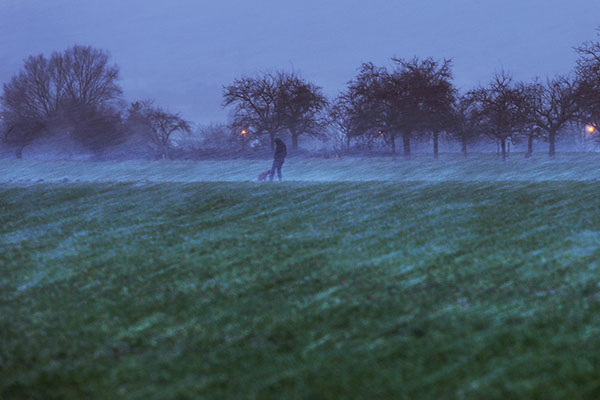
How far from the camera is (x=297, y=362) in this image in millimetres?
2643

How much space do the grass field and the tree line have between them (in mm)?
24847

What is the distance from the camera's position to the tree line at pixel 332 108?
105 feet

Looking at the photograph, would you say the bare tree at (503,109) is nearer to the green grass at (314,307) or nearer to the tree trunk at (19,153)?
the green grass at (314,307)

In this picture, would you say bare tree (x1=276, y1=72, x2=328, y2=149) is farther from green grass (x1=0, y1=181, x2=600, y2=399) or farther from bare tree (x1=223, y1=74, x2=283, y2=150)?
green grass (x1=0, y1=181, x2=600, y2=399)

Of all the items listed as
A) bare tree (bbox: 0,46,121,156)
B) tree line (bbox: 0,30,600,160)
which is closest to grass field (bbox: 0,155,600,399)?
tree line (bbox: 0,30,600,160)

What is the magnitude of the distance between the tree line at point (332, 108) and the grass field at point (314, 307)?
24847mm

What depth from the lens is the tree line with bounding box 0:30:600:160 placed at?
105 ft

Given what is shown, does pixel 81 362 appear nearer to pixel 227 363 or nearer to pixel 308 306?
pixel 227 363

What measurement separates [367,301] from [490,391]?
1503mm

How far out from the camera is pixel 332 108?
4359 centimetres

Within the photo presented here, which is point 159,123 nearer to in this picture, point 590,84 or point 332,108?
point 332,108

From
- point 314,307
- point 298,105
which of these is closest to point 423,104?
point 298,105

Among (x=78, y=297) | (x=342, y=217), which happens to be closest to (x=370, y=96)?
(x=342, y=217)

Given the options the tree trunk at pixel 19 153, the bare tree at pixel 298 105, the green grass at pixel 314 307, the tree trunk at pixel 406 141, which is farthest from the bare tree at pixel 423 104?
the tree trunk at pixel 19 153
